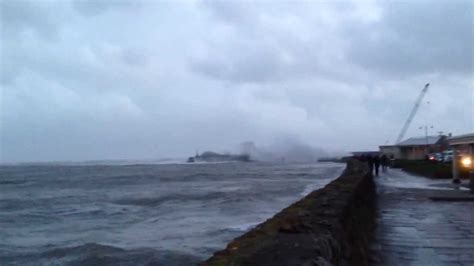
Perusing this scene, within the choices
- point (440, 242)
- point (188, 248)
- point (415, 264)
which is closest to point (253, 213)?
point (188, 248)

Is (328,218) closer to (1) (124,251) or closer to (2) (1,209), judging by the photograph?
(1) (124,251)

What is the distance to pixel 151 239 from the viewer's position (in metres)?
16.7

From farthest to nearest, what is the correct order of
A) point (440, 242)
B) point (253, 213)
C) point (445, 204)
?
point (253, 213) < point (445, 204) < point (440, 242)

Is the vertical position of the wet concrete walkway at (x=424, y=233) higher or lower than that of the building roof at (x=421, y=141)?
lower

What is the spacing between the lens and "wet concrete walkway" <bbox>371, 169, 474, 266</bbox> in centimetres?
955

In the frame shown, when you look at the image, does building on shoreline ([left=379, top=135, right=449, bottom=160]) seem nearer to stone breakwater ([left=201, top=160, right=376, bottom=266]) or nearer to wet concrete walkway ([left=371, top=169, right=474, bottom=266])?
wet concrete walkway ([left=371, top=169, right=474, bottom=266])

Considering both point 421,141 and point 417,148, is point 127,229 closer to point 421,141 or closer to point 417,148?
point 417,148

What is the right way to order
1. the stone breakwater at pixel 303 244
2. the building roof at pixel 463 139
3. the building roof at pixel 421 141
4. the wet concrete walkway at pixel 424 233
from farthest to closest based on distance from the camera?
the building roof at pixel 421 141
the building roof at pixel 463 139
the wet concrete walkway at pixel 424 233
the stone breakwater at pixel 303 244

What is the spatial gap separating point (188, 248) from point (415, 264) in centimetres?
698

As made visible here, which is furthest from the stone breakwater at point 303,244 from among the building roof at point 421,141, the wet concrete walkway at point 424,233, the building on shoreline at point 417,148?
the building roof at point 421,141

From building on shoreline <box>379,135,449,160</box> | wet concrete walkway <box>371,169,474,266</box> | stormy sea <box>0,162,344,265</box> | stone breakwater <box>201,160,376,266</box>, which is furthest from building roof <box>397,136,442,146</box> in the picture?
stone breakwater <box>201,160,376,266</box>

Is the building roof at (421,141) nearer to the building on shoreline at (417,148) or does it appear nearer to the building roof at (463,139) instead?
the building on shoreline at (417,148)

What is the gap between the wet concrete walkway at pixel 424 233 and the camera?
955cm

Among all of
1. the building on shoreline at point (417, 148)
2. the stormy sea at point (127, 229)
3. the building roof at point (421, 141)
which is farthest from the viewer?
the building roof at point (421, 141)
